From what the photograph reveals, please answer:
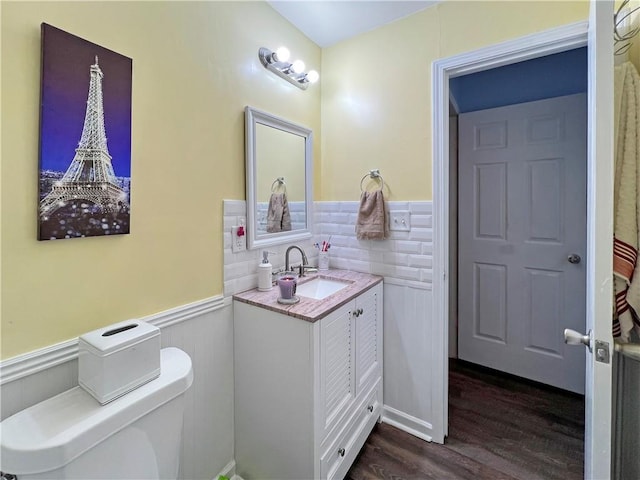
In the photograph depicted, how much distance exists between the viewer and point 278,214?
1750 mm

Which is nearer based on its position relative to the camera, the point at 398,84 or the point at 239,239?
the point at 239,239

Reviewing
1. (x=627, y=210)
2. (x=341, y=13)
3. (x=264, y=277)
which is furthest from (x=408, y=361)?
(x=341, y=13)

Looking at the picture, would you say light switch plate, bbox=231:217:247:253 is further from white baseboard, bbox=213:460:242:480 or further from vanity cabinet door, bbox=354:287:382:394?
white baseboard, bbox=213:460:242:480

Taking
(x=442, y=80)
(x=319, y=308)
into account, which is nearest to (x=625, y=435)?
(x=319, y=308)

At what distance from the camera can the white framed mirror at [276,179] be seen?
153 cm

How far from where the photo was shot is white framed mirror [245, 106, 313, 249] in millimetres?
1525

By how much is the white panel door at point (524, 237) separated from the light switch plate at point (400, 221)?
3.02ft

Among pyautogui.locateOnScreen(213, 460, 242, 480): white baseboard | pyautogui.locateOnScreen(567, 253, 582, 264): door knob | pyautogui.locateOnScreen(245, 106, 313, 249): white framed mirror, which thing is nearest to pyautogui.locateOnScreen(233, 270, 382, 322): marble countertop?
pyautogui.locateOnScreen(245, 106, 313, 249): white framed mirror

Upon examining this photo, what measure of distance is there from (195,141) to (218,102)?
0.24m

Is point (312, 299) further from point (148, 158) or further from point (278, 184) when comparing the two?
point (148, 158)

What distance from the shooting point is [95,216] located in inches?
38.4

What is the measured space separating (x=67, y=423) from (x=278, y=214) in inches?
48.1

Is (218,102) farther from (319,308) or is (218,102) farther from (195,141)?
(319,308)

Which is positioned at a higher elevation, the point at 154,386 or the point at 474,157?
the point at 474,157
